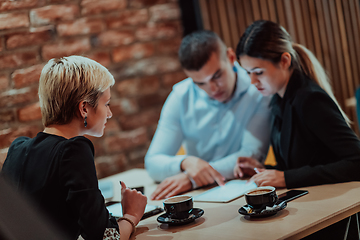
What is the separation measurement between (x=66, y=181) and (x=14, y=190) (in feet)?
0.55

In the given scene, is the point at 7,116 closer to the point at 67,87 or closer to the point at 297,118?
the point at 67,87

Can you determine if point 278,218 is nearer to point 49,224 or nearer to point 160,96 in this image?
point 49,224

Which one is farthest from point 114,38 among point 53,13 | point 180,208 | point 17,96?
point 180,208

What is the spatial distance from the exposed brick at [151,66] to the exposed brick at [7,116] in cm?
82

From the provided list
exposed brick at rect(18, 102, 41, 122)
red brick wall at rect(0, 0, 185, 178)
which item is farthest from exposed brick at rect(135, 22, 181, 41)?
exposed brick at rect(18, 102, 41, 122)

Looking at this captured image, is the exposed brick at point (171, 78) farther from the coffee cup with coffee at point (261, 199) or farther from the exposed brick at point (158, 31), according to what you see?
the coffee cup with coffee at point (261, 199)

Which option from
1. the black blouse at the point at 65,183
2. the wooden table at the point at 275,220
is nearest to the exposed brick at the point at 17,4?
the black blouse at the point at 65,183

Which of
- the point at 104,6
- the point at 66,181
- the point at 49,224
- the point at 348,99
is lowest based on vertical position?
the point at 348,99

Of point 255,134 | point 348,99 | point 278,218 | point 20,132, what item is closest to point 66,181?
point 278,218

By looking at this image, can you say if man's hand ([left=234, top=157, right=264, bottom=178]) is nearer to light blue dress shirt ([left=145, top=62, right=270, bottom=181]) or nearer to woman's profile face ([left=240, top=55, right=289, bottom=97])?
light blue dress shirt ([left=145, top=62, right=270, bottom=181])

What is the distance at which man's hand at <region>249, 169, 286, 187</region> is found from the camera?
4.45ft

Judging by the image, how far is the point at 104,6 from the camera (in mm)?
2770

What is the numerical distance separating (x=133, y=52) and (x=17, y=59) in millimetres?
871

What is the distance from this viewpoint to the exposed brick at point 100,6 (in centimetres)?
269
